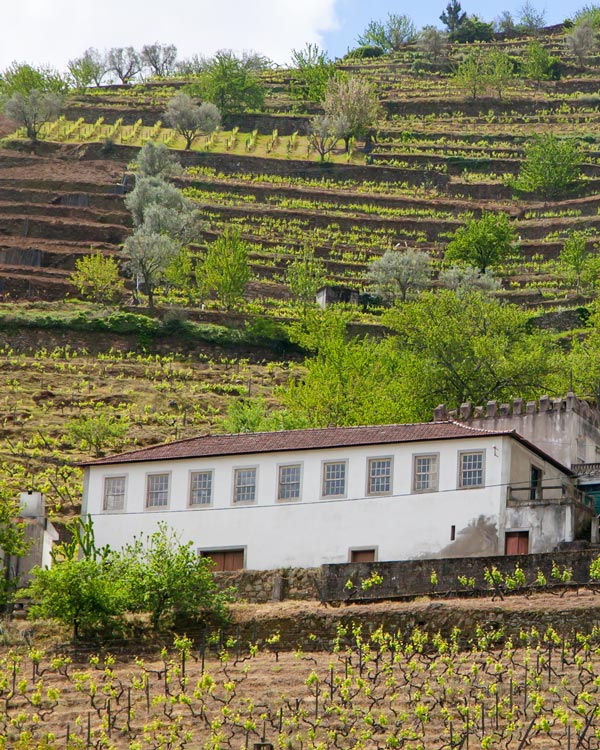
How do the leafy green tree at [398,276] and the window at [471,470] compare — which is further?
the leafy green tree at [398,276]

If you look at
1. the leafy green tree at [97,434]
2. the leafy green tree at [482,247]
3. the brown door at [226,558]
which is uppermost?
the leafy green tree at [482,247]

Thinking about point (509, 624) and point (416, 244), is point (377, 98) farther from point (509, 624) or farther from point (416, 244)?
point (509, 624)

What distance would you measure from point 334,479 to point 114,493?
317 inches

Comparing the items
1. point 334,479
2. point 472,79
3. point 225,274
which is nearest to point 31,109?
point 472,79

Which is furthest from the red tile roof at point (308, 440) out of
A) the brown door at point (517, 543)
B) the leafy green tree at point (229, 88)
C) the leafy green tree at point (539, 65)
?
the leafy green tree at point (539, 65)

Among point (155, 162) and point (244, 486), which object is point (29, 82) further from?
point (244, 486)

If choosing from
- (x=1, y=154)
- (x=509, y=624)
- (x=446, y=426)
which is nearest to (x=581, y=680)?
(x=509, y=624)

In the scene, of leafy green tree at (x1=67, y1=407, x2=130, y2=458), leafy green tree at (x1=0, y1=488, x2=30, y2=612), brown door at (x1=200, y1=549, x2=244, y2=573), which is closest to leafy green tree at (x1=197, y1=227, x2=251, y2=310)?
leafy green tree at (x1=67, y1=407, x2=130, y2=458)

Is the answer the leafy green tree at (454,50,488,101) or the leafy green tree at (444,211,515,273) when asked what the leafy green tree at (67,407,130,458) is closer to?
the leafy green tree at (444,211,515,273)

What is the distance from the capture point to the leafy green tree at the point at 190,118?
15700 centimetres

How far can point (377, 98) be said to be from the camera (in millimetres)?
172625

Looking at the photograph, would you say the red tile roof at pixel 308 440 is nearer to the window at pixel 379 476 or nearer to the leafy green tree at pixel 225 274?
the window at pixel 379 476

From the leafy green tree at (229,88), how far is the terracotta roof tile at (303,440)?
110 meters

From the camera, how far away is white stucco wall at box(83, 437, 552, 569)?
5603cm
